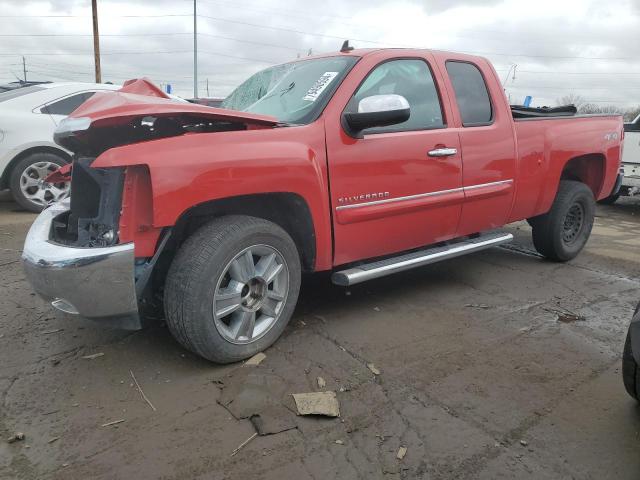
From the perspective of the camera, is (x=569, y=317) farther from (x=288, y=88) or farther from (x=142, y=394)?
(x=142, y=394)

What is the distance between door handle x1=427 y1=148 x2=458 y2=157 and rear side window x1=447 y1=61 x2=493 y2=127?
302mm

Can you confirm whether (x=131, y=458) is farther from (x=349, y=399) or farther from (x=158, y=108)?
(x=158, y=108)

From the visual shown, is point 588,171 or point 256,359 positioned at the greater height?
point 588,171

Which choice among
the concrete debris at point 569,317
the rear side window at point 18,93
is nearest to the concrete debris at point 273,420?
the concrete debris at point 569,317

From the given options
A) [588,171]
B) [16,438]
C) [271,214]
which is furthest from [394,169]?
[588,171]

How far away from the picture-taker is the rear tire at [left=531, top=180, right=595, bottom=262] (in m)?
4.91

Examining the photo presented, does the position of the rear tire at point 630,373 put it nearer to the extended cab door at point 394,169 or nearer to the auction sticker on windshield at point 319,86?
the extended cab door at point 394,169

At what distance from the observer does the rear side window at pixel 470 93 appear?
12.8ft

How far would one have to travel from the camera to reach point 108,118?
256 cm

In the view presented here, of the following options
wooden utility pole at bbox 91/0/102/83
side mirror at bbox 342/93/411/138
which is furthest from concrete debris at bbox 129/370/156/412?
wooden utility pole at bbox 91/0/102/83

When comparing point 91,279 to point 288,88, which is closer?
point 91,279

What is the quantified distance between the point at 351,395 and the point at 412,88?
220cm

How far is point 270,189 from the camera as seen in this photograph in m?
2.84

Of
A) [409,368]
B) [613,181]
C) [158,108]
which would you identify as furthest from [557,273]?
[158,108]
